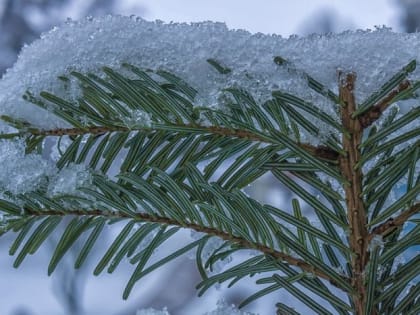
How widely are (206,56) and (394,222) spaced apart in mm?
156

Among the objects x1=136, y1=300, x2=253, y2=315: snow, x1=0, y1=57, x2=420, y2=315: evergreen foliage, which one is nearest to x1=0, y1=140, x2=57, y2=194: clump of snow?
x1=0, y1=57, x2=420, y2=315: evergreen foliage

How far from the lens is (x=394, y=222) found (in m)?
0.34

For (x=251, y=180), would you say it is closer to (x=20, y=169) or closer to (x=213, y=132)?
(x=213, y=132)

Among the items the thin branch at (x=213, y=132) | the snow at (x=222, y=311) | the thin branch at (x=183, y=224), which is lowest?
the snow at (x=222, y=311)

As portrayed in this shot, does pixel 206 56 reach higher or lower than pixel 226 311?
higher

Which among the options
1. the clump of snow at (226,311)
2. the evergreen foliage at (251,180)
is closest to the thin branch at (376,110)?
the evergreen foliage at (251,180)

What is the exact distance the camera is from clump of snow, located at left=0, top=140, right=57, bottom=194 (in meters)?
0.36

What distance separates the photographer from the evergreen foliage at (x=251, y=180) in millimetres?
327

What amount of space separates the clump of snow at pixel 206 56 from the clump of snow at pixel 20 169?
2 centimetres

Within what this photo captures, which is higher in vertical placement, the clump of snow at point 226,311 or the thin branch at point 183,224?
the thin branch at point 183,224

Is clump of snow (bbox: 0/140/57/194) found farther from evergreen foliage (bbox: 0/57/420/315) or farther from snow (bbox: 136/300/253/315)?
Result: snow (bbox: 136/300/253/315)

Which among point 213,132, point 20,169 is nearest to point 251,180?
point 213,132

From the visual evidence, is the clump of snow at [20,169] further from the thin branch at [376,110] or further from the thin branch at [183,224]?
the thin branch at [376,110]

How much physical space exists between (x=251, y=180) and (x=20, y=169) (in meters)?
0.16
